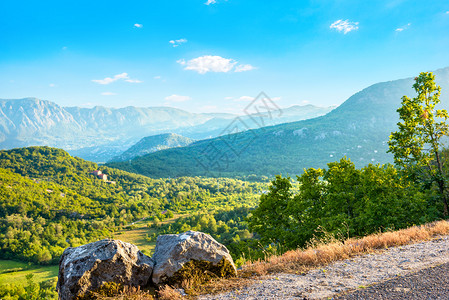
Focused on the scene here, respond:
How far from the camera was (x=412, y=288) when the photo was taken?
15.0 feet

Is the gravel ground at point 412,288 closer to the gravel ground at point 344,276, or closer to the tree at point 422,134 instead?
the gravel ground at point 344,276

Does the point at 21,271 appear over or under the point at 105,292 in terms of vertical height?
under

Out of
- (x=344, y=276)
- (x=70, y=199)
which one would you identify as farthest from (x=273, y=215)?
(x=70, y=199)

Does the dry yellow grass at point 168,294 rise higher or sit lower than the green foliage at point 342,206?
higher

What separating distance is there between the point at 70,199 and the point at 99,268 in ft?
478

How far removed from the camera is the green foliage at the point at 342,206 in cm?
1465

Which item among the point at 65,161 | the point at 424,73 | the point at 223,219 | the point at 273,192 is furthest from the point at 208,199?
the point at 424,73

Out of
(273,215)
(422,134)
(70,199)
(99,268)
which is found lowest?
(70,199)

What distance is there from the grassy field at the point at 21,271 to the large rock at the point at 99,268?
3158 inches

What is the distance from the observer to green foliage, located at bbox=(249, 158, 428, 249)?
48.1 feet

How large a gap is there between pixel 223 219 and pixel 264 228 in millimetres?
82989

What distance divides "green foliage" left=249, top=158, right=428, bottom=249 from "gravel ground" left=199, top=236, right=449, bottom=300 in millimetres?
6994

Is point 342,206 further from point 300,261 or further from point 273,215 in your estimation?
point 300,261

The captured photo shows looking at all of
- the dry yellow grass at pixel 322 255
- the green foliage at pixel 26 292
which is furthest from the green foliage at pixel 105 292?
the green foliage at pixel 26 292
